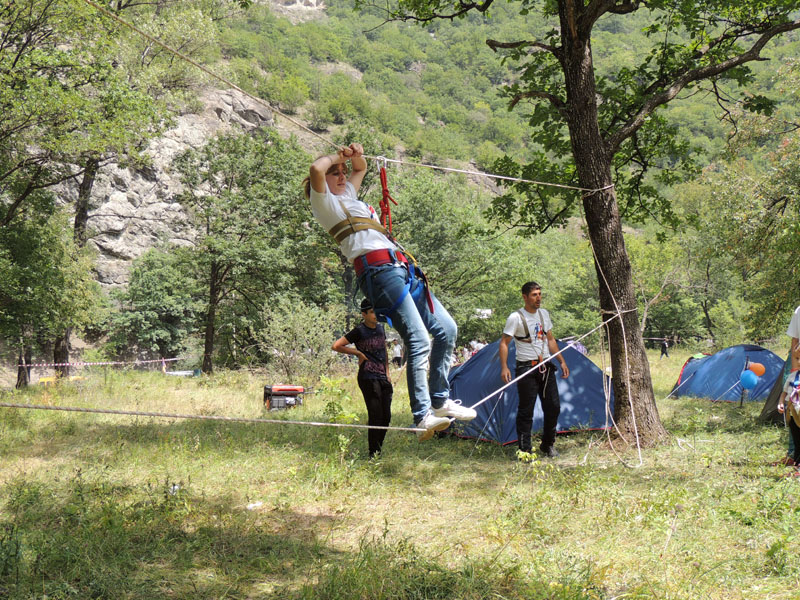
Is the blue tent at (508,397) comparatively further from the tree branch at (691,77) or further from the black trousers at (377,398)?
the tree branch at (691,77)

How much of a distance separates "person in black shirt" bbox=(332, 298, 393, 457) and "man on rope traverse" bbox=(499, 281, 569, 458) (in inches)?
50.1

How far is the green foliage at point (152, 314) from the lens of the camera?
115 feet

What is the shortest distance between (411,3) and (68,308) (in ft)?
35.0

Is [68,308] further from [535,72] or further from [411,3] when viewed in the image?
[535,72]

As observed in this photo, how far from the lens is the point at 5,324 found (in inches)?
507

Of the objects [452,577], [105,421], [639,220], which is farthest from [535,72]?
[105,421]

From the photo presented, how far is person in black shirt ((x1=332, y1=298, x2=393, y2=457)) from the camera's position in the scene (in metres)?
6.19

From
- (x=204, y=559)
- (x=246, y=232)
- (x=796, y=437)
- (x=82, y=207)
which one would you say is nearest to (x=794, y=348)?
(x=796, y=437)

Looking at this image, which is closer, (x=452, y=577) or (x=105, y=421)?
(x=452, y=577)

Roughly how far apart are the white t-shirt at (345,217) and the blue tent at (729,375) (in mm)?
10070

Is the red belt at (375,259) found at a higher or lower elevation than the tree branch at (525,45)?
lower

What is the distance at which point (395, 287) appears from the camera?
3.86 m

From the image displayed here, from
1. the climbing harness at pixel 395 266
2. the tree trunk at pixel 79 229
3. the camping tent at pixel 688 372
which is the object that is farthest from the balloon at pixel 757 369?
the tree trunk at pixel 79 229

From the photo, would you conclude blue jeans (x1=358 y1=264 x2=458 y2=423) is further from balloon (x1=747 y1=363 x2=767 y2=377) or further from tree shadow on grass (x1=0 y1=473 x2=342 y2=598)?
balloon (x1=747 y1=363 x2=767 y2=377)
